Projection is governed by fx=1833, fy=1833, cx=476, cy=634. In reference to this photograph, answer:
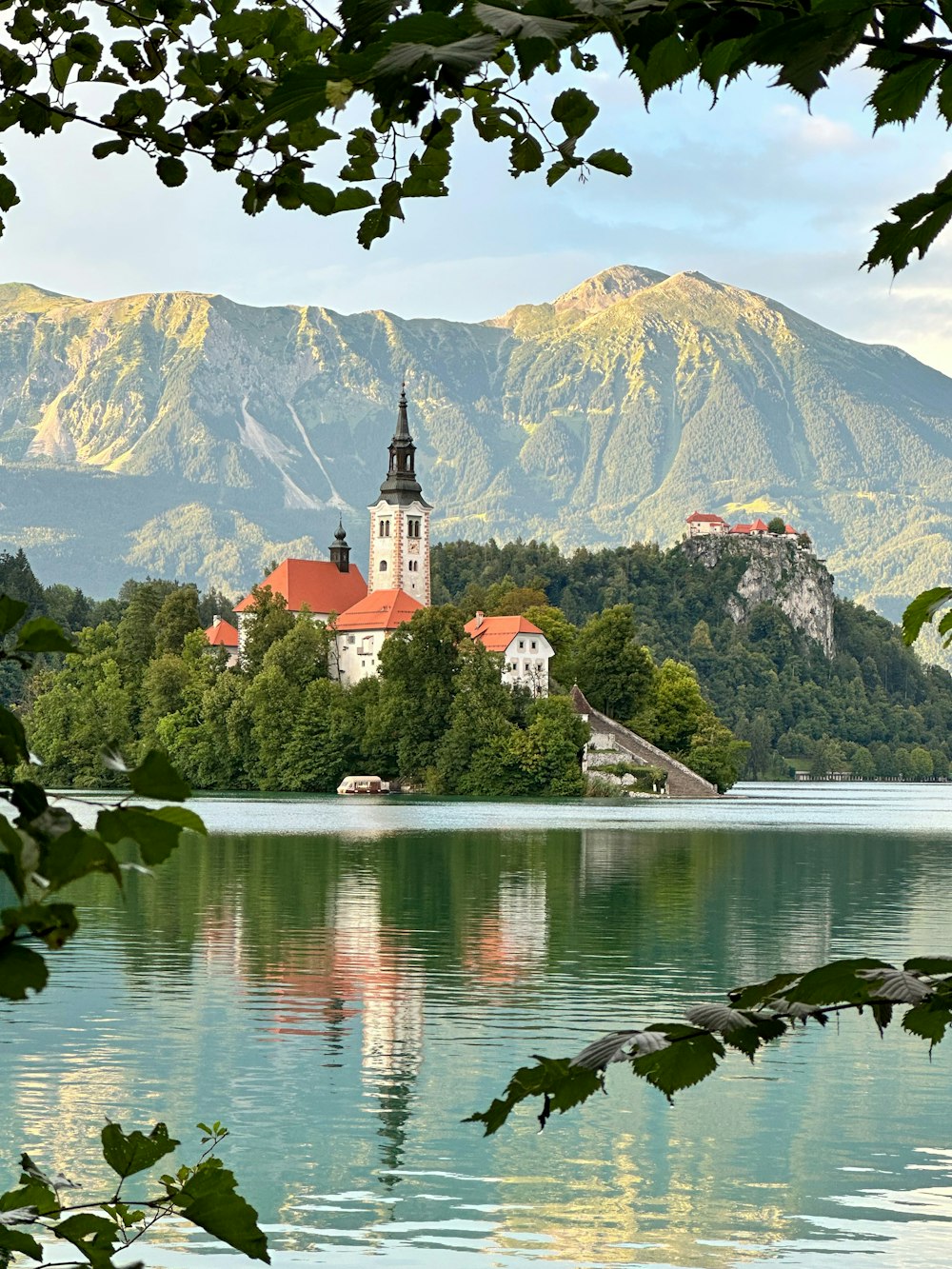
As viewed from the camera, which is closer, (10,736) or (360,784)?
(10,736)

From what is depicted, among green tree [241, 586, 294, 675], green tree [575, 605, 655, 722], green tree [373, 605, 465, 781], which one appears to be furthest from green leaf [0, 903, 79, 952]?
green tree [575, 605, 655, 722]

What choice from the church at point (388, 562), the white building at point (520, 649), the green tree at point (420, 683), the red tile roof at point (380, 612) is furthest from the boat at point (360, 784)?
the church at point (388, 562)

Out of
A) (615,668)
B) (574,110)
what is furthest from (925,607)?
(615,668)

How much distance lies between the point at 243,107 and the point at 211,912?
105 feet

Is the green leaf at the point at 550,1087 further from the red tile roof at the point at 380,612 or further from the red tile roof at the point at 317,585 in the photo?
the red tile roof at the point at 317,585

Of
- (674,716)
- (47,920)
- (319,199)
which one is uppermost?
(674,716)

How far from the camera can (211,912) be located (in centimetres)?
3478

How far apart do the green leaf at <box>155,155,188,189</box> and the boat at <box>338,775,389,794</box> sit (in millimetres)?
100469

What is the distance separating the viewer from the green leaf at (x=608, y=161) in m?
2.60

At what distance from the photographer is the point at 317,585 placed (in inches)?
5527

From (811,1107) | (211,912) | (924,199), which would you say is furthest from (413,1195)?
(211,912)

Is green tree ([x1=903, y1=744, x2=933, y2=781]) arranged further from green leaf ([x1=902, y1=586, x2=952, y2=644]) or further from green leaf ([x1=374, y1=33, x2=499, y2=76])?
green leaf ([x1=374, y1=33, x2=499, y2=76])

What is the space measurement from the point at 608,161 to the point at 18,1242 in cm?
206

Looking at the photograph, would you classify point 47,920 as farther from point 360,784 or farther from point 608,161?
point 360,784
